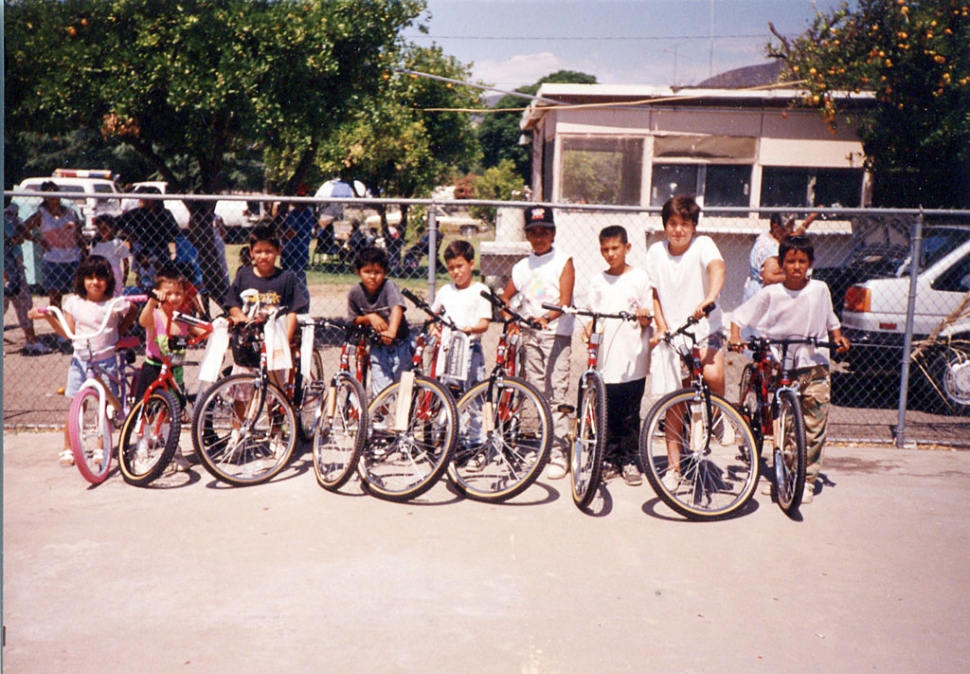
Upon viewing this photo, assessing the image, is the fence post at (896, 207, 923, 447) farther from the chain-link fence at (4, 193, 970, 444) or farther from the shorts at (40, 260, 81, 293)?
the shorts at (40, 260, 81, 293)

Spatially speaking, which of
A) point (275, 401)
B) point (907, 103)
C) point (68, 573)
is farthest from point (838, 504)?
point (907, 103)

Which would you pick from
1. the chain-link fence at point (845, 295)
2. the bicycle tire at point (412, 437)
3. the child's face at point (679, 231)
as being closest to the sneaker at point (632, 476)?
the bicycle tire at point (412, 437)

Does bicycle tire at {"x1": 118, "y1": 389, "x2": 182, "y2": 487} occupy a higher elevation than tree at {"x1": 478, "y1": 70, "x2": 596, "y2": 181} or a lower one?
lower

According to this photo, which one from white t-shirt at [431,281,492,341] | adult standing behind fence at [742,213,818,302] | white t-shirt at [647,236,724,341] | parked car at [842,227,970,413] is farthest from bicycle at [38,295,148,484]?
parked car at [842,227,970,413]

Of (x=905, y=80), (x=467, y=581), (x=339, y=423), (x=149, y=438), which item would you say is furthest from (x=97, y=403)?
(x=905, y=80)

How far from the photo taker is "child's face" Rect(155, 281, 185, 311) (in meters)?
6.06

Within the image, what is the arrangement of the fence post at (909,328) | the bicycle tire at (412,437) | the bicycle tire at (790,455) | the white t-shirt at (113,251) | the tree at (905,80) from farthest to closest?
the tree at (905,80)
the white t-shirt at (113,251)
the fence post at (909,328)
the bicycle tire at (412,437)
the bicycle tire at (790,455)

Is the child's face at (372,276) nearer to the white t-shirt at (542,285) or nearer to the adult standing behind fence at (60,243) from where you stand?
the white t-shirt at (542,285)

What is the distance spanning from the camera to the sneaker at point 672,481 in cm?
568

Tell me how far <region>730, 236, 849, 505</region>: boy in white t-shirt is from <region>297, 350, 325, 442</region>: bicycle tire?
295cm

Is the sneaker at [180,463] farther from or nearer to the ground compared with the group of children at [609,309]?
nearer to the ground

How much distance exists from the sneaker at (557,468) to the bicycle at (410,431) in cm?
89

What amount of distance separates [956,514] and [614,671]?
320cm

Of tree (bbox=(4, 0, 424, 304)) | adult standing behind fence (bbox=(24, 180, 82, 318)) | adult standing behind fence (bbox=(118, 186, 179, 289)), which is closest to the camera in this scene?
tree (bbox=(4, 0, 424, 304))
